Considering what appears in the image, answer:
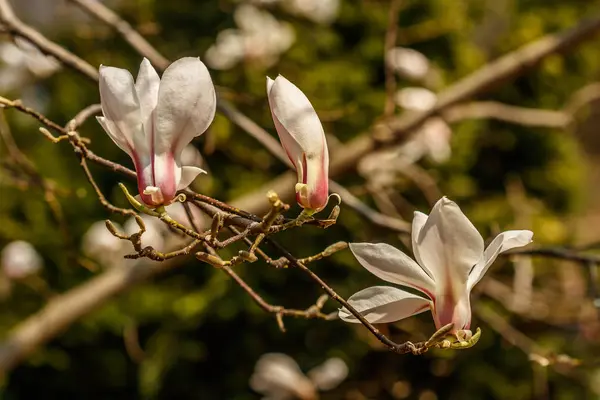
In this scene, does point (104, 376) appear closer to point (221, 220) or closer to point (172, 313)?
point (172, 313)

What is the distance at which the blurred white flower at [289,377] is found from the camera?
4.80 ft

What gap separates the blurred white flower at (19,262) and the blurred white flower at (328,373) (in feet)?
2.15

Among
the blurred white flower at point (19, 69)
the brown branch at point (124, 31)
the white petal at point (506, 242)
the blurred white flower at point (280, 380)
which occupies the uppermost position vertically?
the blurred white flower at point (19, 69)

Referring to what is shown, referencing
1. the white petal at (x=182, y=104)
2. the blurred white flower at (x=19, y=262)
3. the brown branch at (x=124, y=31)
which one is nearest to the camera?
the white petal at (x=182, y=104)

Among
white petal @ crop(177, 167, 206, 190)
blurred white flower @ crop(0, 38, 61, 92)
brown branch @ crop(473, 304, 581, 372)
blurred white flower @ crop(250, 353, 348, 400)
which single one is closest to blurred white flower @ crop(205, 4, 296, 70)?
blurred white flower @ crop(0, 38, 61, 92)

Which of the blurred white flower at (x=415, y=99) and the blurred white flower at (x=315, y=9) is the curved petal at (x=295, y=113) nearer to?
the blurred white flower at (x=415, y=99)

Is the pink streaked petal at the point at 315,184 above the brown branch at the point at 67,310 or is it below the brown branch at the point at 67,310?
below

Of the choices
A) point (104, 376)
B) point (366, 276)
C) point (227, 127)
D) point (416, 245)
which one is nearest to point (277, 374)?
point (366, 276)

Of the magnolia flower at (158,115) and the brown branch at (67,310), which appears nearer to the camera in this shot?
the magnolia flower at (158,115)

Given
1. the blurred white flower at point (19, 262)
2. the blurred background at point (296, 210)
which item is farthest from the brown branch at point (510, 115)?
the blurred white flower at point (19, 262)

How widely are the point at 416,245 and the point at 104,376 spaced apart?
1.27m

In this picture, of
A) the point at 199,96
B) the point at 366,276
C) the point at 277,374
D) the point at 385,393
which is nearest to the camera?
the point at 199,96

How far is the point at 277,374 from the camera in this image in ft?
4.76

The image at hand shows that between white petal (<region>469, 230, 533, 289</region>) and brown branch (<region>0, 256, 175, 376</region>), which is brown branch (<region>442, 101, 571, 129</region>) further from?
white petal (<region>469, 230, 533, 289</region>)
